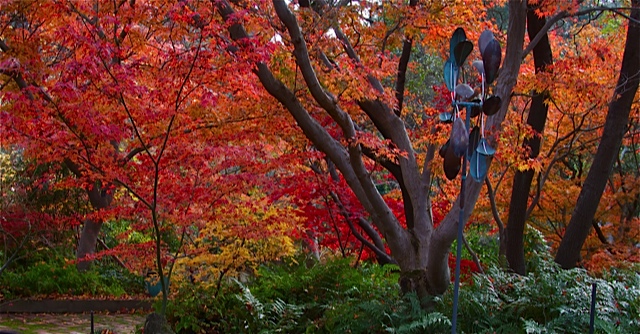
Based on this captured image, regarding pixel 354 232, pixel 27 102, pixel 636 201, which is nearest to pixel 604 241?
pixel 636 201

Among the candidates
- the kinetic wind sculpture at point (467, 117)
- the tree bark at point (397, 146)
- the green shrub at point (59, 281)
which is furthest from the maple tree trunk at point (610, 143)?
the green shrub at point (59, 281)

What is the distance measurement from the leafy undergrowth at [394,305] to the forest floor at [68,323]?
161 centimetres

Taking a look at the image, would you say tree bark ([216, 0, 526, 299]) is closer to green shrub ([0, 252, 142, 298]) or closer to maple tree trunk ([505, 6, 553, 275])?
maple tree trunk ([505, 6, 553, 275])

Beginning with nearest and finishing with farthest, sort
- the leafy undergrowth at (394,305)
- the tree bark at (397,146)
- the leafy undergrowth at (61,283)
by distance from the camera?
1. the leafy undergrowth at (394,305)
2. the tree bark at (397,146)
3. the leafy undergrowth at (61,283)

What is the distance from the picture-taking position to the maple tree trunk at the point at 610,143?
6453 millimetres

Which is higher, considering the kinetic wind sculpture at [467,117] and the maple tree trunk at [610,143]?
the maple tree trunk at [610,143]

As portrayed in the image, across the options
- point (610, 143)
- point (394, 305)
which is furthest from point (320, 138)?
point (610, 143)

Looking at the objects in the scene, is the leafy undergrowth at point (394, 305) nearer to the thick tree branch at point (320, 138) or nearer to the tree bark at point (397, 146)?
the tree bark at point (397, 146)

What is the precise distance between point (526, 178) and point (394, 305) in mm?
2403

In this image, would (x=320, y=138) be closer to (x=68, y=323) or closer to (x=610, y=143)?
(x=610, y=143)

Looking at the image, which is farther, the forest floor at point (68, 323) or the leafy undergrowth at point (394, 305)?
the forest floor at point (68, 323)

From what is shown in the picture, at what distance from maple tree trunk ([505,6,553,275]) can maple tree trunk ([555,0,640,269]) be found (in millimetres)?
590

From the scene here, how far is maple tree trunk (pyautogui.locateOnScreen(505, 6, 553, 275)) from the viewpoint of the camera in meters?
6.98

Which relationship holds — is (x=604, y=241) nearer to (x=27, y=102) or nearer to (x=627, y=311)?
(x=627, y=311)
